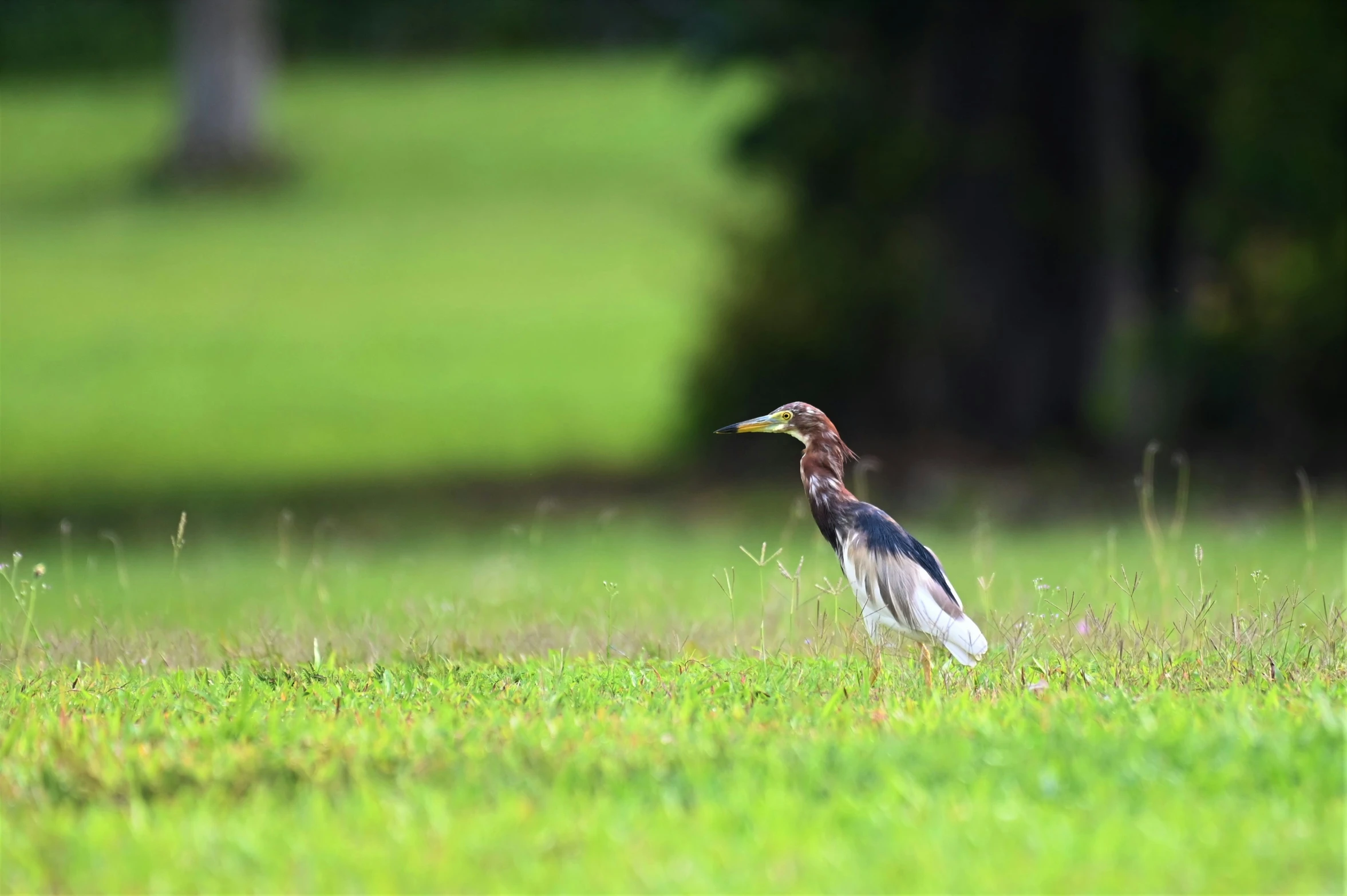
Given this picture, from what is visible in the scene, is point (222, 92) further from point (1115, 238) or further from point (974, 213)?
point (1115, 238)

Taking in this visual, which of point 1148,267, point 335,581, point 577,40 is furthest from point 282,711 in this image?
point 577,40

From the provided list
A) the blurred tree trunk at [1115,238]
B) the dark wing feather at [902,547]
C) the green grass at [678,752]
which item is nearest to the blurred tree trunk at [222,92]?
the blurred tree trunk at [1115,238]

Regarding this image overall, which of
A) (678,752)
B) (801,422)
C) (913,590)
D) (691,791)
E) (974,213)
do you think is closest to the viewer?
(691,791)

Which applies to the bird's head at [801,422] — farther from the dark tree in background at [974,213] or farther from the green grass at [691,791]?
the dark tree in background at [974,213]

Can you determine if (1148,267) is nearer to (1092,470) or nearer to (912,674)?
(1092,470)

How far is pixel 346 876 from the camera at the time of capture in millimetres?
4414

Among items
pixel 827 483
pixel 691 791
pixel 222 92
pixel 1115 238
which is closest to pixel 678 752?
pixel 691 791

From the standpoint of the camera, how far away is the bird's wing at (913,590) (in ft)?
21.3

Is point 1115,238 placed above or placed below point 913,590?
above

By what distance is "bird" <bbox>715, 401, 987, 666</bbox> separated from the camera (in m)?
6.52

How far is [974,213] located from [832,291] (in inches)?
71.8

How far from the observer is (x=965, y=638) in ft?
21.3

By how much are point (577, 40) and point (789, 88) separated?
39095mm

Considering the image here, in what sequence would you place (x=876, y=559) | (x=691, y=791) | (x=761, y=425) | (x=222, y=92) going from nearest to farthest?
(x=691, y=791)
(x=876, y=559)
(x=761, y=425)
(x=222, y=92)
